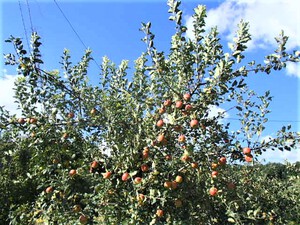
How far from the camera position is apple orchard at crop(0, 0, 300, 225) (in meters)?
2.68

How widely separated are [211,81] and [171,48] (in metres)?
0.47

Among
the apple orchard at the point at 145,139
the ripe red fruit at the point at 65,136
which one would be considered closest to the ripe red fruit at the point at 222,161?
the apple orchard at the point at 145,139

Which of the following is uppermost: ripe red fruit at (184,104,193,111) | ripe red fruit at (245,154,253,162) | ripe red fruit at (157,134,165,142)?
ripe red fruit at (184,104,193,111)

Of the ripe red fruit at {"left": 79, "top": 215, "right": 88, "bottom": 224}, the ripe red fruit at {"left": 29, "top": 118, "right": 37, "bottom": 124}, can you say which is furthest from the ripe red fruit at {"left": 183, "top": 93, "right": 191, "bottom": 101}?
the ripe red fruit at {"left": 29, "top": 118, "right": 37, "bottom": 124}

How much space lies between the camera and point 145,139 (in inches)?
108

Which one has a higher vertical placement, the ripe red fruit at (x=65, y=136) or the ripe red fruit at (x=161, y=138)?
the ripe red fruit at (x=65, y=136)

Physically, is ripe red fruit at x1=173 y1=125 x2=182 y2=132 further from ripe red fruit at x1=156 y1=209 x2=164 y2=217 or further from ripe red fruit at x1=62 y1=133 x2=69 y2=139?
ripe red fruit at x1=62 y1=133 x2=69 y2=139

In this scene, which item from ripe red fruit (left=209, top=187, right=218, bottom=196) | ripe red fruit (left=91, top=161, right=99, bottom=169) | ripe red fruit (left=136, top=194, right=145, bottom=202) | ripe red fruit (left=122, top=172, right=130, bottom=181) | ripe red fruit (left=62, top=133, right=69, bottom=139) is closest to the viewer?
ripe red fruit (left=136, top=194, right=145, bottom=202)

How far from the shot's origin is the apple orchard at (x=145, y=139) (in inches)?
105

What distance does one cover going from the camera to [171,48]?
2.92m

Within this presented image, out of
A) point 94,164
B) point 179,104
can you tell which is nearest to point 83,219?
point 94,164

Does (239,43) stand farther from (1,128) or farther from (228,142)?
(1,128)

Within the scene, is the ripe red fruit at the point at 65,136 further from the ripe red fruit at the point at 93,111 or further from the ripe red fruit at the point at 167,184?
the ripe red fruit at the point at 167,184

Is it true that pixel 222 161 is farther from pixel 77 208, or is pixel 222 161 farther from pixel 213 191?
pixel 77 208
